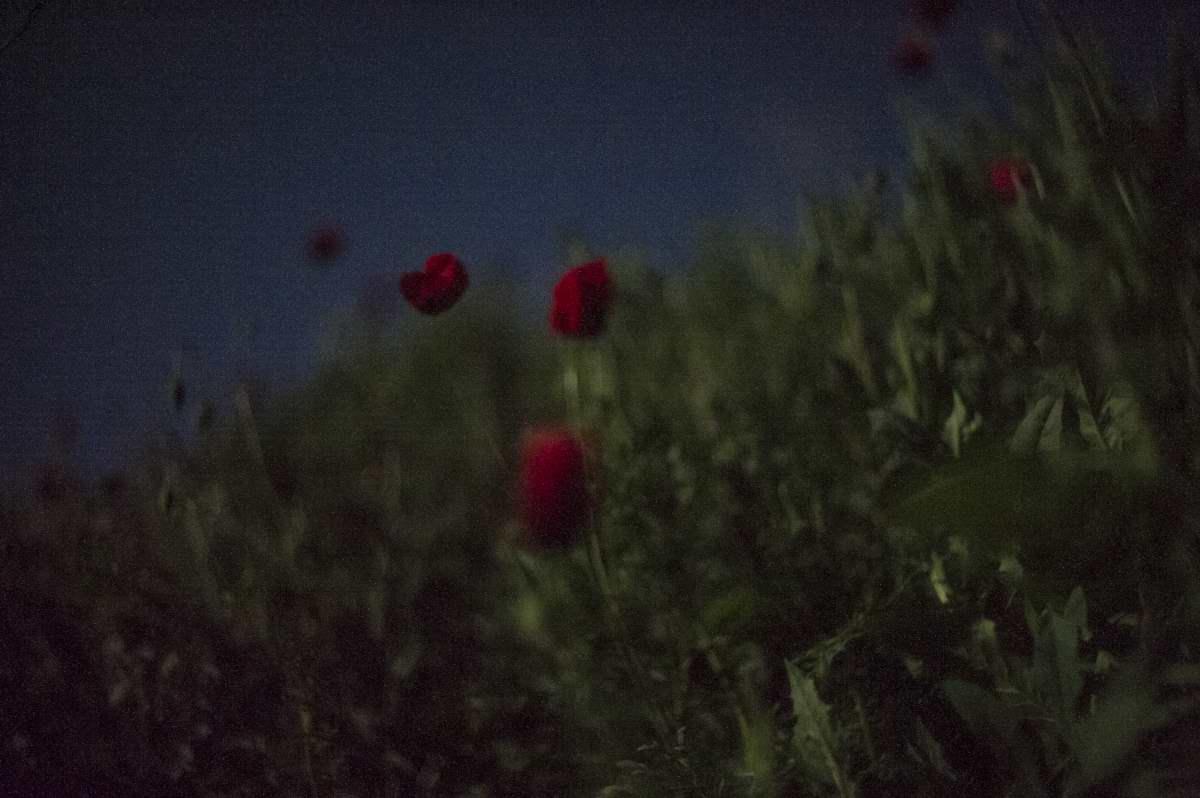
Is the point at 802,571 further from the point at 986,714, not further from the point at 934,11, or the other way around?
the point at 934,11

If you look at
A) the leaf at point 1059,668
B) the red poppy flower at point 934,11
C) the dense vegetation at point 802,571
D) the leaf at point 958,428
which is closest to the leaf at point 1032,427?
the dense vegetation at point 802,571

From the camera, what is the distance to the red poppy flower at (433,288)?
1353mm

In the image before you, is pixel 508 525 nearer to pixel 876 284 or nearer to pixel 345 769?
pixel 345 769

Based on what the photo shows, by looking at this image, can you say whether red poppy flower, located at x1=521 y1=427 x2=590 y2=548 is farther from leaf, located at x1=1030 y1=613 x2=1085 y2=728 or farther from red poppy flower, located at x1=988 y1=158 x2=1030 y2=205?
red poppy flower, located at x1=988 y1=158 x2=1030 y2=205

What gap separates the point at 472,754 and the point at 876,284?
1328 mm

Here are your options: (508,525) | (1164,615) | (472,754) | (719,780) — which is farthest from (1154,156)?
(508,525)

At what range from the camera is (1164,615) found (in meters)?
Result: 0.84

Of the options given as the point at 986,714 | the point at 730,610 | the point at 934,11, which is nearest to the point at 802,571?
the point at 730,610

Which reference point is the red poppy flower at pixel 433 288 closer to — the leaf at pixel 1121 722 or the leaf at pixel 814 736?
the leaf at pixel 814 736

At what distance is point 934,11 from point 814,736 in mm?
1344

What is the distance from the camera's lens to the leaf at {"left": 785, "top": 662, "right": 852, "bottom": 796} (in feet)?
3.03

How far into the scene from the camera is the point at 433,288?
135cm

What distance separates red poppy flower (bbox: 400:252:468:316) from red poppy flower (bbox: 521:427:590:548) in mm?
306

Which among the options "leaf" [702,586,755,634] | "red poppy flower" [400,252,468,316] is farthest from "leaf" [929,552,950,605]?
"red poppy flower" [400,252,468,316]
